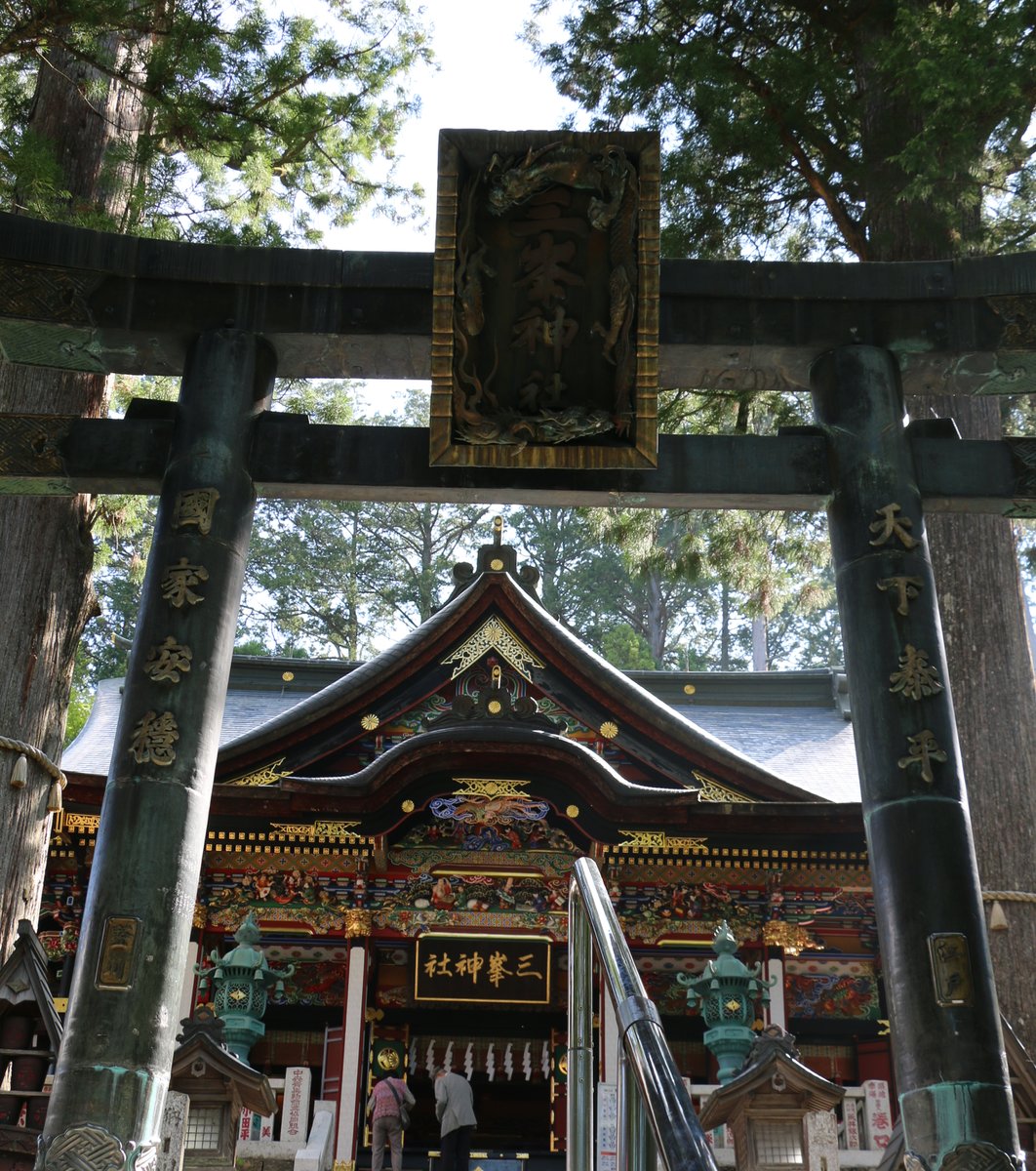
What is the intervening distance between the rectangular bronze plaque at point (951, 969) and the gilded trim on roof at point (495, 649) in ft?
20.2

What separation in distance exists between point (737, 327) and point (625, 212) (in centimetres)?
77

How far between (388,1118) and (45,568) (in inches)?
171

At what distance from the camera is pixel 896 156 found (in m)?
8.73

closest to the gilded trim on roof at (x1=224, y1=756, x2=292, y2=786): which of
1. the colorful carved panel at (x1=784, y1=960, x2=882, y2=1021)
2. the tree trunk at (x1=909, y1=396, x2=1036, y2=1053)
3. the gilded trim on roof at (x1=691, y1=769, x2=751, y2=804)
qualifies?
the gilded trim on roof at (x1=691, y1=769, x2=751, y2=804)

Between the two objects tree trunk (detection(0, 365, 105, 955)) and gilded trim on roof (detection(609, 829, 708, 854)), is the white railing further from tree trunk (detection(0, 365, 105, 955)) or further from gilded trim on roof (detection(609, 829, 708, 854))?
Result: gilded trim on roof (detection(609, 829, 708, 854))

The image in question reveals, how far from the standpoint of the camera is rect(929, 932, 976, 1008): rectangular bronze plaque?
4734 mm

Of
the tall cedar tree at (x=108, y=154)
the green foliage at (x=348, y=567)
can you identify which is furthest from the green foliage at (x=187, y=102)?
the green foliage at (x=348, y=567)

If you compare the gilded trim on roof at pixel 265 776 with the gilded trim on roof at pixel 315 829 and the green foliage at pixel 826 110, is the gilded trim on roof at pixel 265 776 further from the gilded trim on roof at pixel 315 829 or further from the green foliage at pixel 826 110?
the green foliage at pixel 826 110

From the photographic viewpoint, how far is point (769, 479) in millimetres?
5957

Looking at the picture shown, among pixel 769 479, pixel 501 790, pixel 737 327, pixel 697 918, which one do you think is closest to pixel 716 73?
pixel 737 327

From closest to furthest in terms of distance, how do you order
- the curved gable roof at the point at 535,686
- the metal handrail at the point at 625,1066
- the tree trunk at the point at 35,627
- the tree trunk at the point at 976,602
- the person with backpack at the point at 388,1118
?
1. the metal handrail at the point at 625,1066
2. the tree trunk at the point at 35,627
3. the tree trunk at the point at 976,602
4. the person with backpack at the point at 388,1118
5. the curved gable roof at the point at 535,686

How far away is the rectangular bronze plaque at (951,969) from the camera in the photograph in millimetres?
4734

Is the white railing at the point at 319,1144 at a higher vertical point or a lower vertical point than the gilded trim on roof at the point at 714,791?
lower

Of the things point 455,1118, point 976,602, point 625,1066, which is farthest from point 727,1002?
point 625,1066
